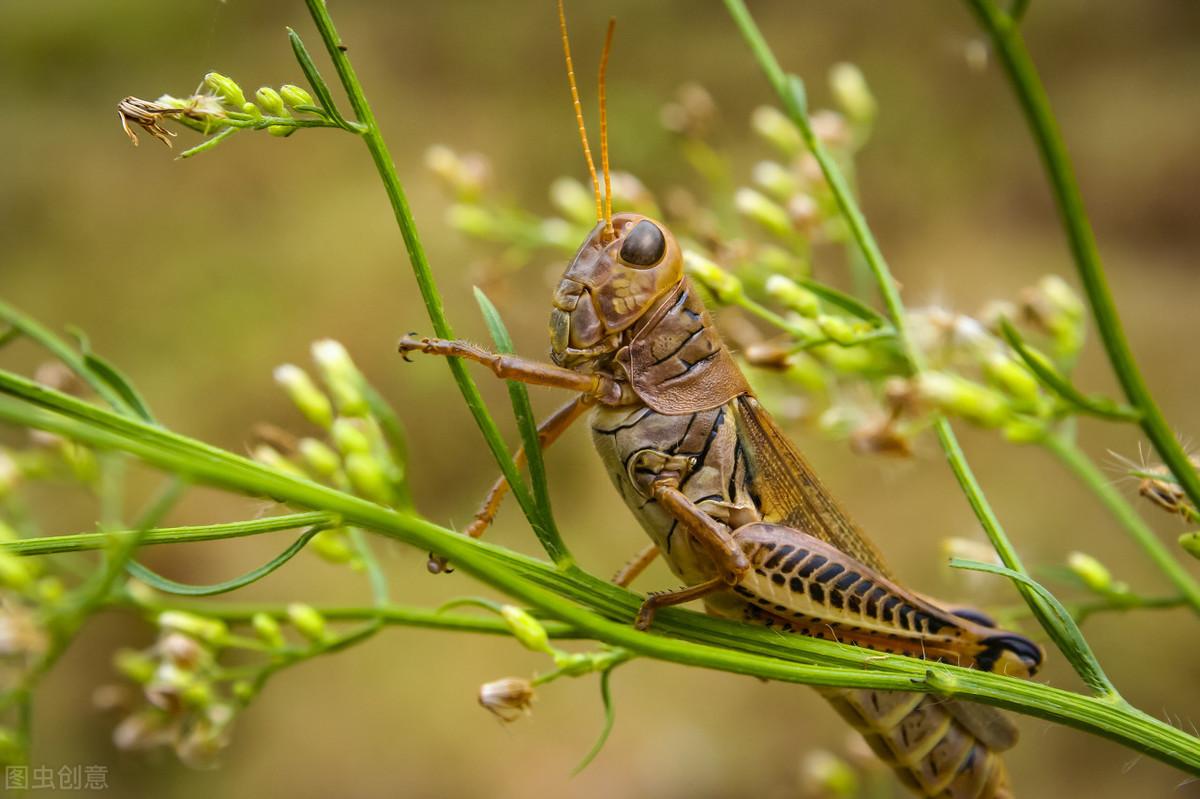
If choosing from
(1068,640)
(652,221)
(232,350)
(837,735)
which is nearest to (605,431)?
(652,221)

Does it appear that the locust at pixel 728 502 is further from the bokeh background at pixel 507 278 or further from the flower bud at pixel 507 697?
the bokeh background at pixel 507 278

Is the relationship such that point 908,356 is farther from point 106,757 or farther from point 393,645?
point 106,757

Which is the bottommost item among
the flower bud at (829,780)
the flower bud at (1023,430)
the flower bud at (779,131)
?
the flower bud at (829,780)

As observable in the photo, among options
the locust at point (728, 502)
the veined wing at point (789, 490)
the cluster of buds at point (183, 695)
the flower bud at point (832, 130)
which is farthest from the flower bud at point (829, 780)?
the flower bud at point (832, 130)

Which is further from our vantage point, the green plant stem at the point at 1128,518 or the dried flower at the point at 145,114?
the green plant stem at the point at 1128,518

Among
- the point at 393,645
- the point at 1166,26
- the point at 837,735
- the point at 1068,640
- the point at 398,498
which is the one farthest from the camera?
the point at 1166,26

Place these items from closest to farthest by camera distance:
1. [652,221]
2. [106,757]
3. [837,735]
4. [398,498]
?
1. [398,498]
2. [652,221]
3. [837,735]
4. [106,757]

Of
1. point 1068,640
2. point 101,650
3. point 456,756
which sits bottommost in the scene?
point 1068,640

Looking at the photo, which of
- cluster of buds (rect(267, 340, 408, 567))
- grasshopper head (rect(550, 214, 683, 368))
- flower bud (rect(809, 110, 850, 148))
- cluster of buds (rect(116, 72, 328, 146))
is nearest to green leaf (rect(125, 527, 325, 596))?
cluster of buds (rect(267, 340, 408, 567))

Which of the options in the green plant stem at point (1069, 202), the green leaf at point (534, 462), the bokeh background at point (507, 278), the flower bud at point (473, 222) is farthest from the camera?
the bokeh background at point (507, 278)
